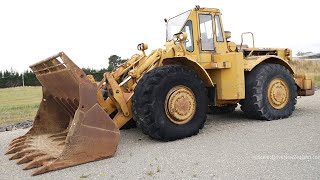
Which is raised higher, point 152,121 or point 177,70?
point 177,70

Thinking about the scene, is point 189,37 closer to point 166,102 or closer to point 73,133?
point 166,102

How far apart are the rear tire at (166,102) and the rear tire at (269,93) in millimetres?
1526

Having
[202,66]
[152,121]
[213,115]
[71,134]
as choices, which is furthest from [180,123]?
[213,115]

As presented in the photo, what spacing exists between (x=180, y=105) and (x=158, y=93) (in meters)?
0.56

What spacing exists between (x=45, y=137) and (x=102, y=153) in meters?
1.85

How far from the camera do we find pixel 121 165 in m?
5.14

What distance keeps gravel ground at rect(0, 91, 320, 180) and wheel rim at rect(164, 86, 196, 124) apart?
41 centimetres

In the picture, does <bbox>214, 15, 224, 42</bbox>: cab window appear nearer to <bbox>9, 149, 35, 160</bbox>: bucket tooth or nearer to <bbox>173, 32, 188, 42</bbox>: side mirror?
<bbox>173, 32, 188, 42</bbox>: side mirror

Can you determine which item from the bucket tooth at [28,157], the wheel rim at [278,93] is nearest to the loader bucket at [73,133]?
the bucket tooth at [28,157]

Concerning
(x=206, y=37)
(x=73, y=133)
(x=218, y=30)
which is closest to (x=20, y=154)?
(x=73, y=133)

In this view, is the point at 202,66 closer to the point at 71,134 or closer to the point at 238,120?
the point at 238,120

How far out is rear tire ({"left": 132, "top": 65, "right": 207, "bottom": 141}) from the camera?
610 cm

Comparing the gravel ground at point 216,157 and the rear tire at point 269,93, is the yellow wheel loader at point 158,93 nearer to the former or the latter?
the rear tire at point 269,93

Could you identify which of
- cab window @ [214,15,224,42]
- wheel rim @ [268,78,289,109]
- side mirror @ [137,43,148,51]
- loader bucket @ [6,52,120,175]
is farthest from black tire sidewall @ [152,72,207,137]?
wheel rim @ [268,78,289,109]
